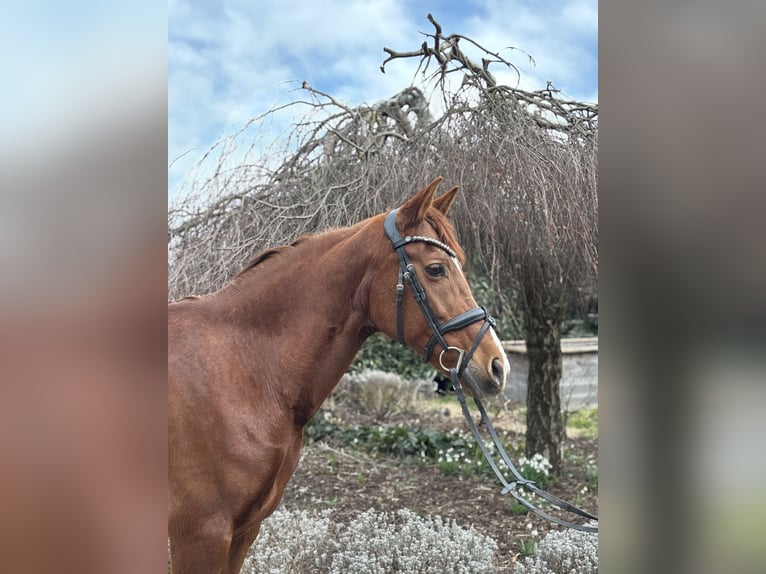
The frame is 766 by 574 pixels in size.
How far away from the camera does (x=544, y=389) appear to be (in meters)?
4.23

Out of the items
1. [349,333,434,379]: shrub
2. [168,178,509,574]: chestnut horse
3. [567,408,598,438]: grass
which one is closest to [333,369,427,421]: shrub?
[349,333,434,379]: shrub

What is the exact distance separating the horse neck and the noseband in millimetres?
104

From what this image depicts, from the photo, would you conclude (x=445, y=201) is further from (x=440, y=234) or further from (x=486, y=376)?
(x=486, y=376)

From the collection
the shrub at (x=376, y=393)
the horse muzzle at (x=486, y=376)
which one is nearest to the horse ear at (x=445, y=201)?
the horse muzzle at (x=486, y=376)

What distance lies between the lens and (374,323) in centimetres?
202

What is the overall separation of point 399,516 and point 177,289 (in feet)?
6.89

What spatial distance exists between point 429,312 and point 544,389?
2612mm

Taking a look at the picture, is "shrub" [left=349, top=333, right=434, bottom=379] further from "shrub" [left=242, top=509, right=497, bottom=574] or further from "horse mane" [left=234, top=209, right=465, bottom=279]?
"horse mane" [left=234, top=209, right=465, bottom=279]

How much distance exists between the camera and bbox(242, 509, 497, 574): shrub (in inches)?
122
